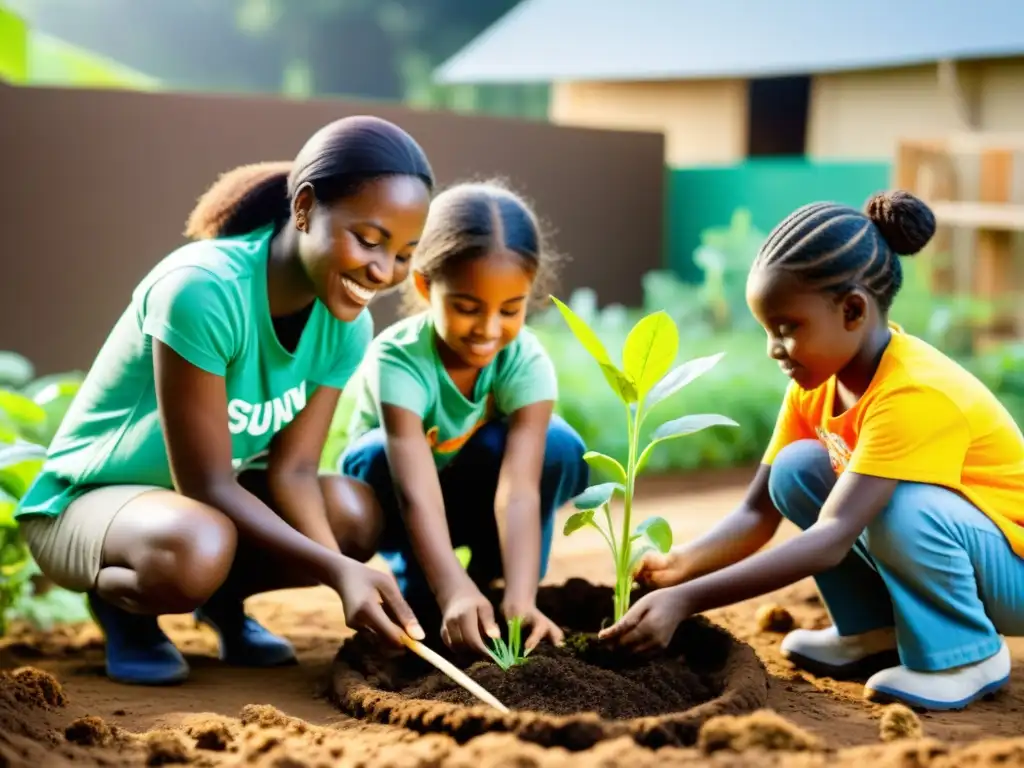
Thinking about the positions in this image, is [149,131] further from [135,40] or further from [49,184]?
[135,40]

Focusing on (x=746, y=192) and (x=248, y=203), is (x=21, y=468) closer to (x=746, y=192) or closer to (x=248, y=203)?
(x=248, y=203)

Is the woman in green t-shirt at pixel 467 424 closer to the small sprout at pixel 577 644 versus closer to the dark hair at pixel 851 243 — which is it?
the small sprout at pixel 577 644

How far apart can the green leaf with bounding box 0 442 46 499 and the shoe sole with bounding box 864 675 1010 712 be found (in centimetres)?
171

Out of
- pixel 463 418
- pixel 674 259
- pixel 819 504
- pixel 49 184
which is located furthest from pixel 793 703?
pixel 674 259

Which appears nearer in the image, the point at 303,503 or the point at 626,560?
the point at 626,560

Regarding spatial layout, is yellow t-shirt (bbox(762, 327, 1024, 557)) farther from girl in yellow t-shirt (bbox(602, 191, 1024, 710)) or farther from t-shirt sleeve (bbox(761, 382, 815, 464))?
t-shirt sleeve (bbox(761, 382, 815, 464))

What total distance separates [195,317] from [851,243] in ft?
3.93

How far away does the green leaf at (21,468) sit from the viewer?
2.54 metres

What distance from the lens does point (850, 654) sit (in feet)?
8.29

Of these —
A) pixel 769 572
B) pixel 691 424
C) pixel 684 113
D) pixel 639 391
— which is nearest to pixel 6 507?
pixel 639 391

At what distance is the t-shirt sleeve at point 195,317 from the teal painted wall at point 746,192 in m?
6.51

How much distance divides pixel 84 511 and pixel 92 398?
0.81 ft

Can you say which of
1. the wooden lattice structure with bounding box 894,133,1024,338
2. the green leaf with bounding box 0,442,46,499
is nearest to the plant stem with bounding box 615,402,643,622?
the green leaf with bounding box 0,442,46,499

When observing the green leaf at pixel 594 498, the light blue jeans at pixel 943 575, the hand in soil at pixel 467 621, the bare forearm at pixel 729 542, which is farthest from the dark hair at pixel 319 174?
the light blue jeans at pixel 943 575
